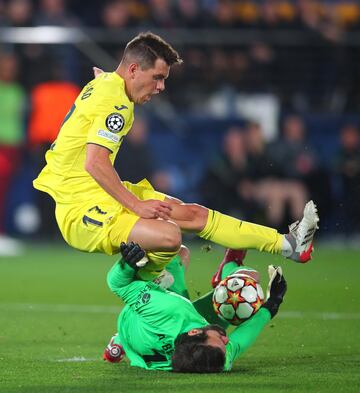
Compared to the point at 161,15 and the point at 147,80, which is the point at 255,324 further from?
the point at 161,15

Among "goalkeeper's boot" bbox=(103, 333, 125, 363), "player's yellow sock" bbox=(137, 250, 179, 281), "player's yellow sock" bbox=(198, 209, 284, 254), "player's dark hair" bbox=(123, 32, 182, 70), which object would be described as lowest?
"goalkeeper's boot" bbox=(103, 333, 125, 363)

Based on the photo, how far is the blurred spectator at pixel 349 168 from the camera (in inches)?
683

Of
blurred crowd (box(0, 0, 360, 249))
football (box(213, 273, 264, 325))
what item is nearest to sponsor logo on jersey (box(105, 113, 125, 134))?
football (box(213, 273, 264, 325))

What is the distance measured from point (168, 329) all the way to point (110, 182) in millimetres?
1261

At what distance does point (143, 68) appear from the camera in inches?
329

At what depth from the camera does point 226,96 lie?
1823 cm

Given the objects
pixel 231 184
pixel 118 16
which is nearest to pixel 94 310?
pixel 231 184

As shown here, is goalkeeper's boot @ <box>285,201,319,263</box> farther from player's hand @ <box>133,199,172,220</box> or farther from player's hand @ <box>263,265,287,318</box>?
player's hand @ <box>133,199,172,220</box>

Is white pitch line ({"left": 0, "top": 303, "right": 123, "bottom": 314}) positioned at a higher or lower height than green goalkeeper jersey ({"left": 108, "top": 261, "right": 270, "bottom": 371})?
lower

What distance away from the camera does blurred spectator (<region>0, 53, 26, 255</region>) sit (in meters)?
17.9

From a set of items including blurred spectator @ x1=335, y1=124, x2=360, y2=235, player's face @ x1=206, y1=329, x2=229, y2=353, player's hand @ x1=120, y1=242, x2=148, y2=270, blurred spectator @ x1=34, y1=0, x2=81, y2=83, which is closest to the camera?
player's face @ x1=206, y1=329, x2=229, y2=353

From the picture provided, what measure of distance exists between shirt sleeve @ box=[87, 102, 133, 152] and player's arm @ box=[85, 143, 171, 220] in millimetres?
51

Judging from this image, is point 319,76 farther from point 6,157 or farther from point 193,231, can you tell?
point 193,231

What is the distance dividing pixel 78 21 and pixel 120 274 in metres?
11.8
